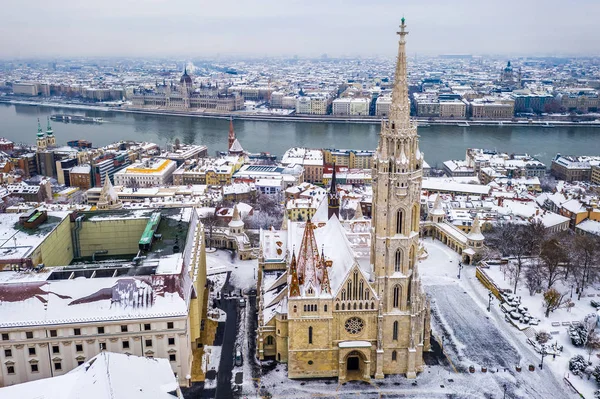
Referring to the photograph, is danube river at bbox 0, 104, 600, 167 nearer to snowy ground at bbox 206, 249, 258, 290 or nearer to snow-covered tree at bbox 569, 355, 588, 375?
snowy ground at bbox 206, 249, 258, 290

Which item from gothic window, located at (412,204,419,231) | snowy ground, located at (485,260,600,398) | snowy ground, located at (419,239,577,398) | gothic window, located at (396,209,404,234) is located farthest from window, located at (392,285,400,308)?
snowy ground, located at (485,260,600,398)

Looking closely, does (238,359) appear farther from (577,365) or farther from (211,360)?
(577,365)

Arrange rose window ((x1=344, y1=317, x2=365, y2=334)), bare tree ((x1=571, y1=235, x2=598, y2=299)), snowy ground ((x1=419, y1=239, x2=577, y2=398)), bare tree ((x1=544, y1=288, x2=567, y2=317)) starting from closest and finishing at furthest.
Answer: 1. snowy ground ((x1=419, y1=239, x2=577, y2=398))
2. rose window ((x1=344, y1=317, x2=365, y2=334))
3. bare tree ((x1=544, y1=288, x2=567, y2=317))
4. bare tree ((x1=571, y1=235, x2=598, y2=299))

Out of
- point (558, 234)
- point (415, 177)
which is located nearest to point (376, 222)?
point (415, 177)

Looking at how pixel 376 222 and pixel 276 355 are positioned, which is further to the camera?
pixel 276 355

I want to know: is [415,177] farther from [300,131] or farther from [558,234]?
[300,131]

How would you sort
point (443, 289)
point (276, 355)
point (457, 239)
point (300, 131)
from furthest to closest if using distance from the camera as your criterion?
1. point (300, 131)
2. point (457, 239)
3. point (443, 289)
4. point (276, 355)

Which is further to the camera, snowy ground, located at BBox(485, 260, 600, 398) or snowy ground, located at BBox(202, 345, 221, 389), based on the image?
snowy ground, located at BBox(485, 260, 600, 398)

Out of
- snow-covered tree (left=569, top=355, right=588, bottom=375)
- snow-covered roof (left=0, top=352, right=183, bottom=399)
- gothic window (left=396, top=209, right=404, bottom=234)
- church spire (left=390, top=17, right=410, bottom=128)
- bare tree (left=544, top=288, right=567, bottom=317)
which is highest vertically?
church spire (left=390, top=17, right=410, bottom=128)
